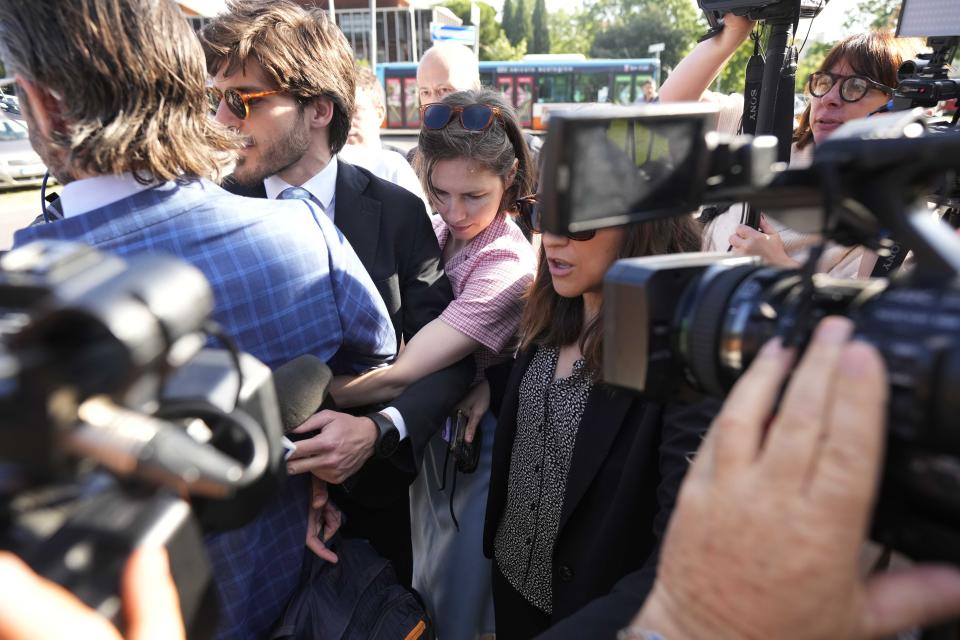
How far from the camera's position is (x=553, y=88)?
18.1 metres

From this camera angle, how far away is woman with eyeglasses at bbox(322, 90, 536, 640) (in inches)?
90.4

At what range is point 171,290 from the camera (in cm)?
64

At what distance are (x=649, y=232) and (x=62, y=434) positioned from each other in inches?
59.8

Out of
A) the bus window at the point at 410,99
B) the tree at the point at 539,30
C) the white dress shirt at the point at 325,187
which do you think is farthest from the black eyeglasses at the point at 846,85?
the tree at the point at 539,30

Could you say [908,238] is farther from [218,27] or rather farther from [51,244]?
[218,27]

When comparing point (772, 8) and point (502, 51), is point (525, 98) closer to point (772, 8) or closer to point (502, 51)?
point (772, 8)

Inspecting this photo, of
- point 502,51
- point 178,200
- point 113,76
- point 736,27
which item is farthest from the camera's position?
point 502,51

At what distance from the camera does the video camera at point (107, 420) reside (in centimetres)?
56

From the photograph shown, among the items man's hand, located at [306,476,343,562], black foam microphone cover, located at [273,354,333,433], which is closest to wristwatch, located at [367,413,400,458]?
man's hand, located at [306,476,343,562]

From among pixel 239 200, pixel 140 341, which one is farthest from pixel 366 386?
pixel 140 341

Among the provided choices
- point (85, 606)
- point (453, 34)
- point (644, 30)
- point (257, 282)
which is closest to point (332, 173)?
point (257, 282)

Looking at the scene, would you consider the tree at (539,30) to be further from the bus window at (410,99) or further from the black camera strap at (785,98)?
the black camera strap at (785,98)

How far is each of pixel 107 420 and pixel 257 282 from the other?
83cm

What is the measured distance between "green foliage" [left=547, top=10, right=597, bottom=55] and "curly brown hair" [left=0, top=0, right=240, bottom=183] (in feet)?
158
